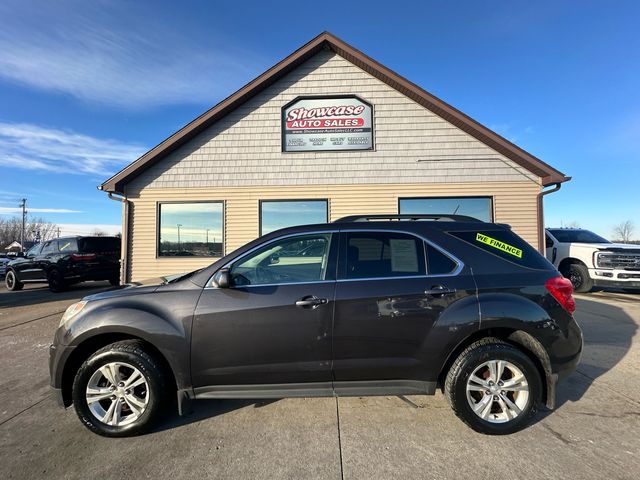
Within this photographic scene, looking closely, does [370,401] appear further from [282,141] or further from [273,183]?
[282,141]

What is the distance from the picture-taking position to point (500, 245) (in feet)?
10.3

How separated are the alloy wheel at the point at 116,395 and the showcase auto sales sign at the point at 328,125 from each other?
24.1 ft

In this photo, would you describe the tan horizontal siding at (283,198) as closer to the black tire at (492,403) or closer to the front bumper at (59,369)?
the front bumper at (59,369)

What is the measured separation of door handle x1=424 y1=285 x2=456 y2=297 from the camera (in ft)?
9.50

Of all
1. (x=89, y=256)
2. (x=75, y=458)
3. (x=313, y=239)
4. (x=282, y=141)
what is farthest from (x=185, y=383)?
(x=89, y=256)

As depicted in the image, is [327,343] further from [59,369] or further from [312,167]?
[312,167]

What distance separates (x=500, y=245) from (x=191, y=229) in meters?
8.00

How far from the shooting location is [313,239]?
10.4 feet

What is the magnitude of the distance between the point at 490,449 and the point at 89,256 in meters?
12.9

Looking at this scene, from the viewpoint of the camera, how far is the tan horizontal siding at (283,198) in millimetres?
9070

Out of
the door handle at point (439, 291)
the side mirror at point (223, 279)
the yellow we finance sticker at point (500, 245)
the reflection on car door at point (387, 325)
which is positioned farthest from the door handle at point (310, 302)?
the yellow we finance sticker at point (500, 245)

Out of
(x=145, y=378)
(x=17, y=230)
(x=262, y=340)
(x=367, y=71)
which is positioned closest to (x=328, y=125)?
(x=367, y=71)

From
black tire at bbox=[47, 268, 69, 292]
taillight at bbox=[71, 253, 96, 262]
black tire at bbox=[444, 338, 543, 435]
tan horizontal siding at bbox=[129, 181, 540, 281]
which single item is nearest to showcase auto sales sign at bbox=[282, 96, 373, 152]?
tan horizontal siding at bbox=[129, 181, 540, 281]

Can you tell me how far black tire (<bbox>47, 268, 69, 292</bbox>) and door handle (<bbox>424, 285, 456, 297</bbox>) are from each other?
41.6ft
